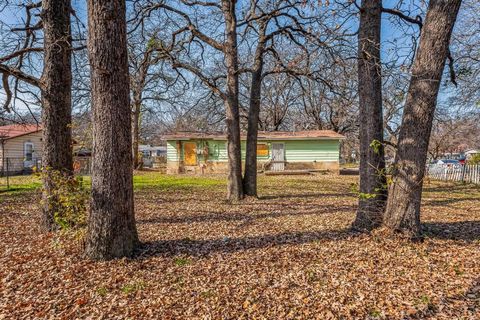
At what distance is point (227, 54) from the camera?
26.5ft

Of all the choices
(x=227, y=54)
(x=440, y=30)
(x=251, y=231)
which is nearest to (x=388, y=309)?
(x=251, y=231)

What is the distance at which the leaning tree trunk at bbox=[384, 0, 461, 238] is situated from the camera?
405 centimetres

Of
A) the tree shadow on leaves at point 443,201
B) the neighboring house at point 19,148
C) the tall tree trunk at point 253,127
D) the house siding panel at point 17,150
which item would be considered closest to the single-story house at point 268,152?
the neighboring house at point 19,148

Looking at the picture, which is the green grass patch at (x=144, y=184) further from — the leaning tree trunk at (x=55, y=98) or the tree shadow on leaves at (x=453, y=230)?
the tree shadow on leaves at (x=453, y=230)

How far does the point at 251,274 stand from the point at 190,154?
1697 centimetres

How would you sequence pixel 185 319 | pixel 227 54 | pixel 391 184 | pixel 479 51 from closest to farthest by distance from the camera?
pixel 185 319 < pixel 391 184 < pixel 227 54 < pixel 479 51

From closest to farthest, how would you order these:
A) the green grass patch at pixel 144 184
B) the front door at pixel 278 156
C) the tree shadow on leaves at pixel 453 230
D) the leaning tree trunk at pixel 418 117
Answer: the leaning tree trunk at pixel 418 117
the tree shadow on leaves at pixel 453 230
the green grass patch at pixel 144 184
the front door at pixel 278 156

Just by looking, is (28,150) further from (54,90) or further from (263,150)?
(54,90)

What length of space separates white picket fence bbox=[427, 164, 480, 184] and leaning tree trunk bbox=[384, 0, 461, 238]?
11724 mm

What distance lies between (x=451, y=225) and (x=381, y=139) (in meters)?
2.36

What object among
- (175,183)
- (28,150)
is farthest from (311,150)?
(28,150)

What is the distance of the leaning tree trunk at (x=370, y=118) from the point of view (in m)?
4.72

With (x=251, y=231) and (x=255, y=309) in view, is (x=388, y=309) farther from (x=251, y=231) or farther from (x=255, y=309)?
(x=251, y=231)

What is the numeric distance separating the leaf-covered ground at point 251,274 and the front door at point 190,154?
14249mm
